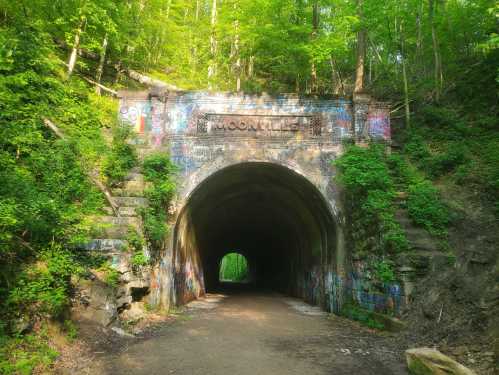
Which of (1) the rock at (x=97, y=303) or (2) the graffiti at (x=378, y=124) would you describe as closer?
(1) the rock at (x=97, y=303)

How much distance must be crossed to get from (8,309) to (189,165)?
689 centimetres

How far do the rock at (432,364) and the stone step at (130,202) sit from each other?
7.01 meters

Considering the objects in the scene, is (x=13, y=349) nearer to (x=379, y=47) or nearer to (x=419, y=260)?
(x=419, y=260)

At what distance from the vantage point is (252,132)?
37.2 ft

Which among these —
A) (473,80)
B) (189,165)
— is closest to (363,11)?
(473,80)

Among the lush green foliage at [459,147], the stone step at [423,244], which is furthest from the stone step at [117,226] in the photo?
the lush green foliage at [459,147]

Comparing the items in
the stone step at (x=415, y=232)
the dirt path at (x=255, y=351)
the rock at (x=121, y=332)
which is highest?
the stone step at (x=415, y=232)

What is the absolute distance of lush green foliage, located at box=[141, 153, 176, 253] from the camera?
9.14 metres

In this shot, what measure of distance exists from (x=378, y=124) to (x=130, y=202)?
7.86 meters

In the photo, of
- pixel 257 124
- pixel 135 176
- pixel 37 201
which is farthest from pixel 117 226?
pixel 257 124

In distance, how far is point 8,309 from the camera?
4.59m

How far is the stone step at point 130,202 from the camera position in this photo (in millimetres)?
9281

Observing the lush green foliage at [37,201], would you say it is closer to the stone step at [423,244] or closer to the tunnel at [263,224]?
the tunnel at [263,224]

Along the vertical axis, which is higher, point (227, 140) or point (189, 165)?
point (227, 140)
